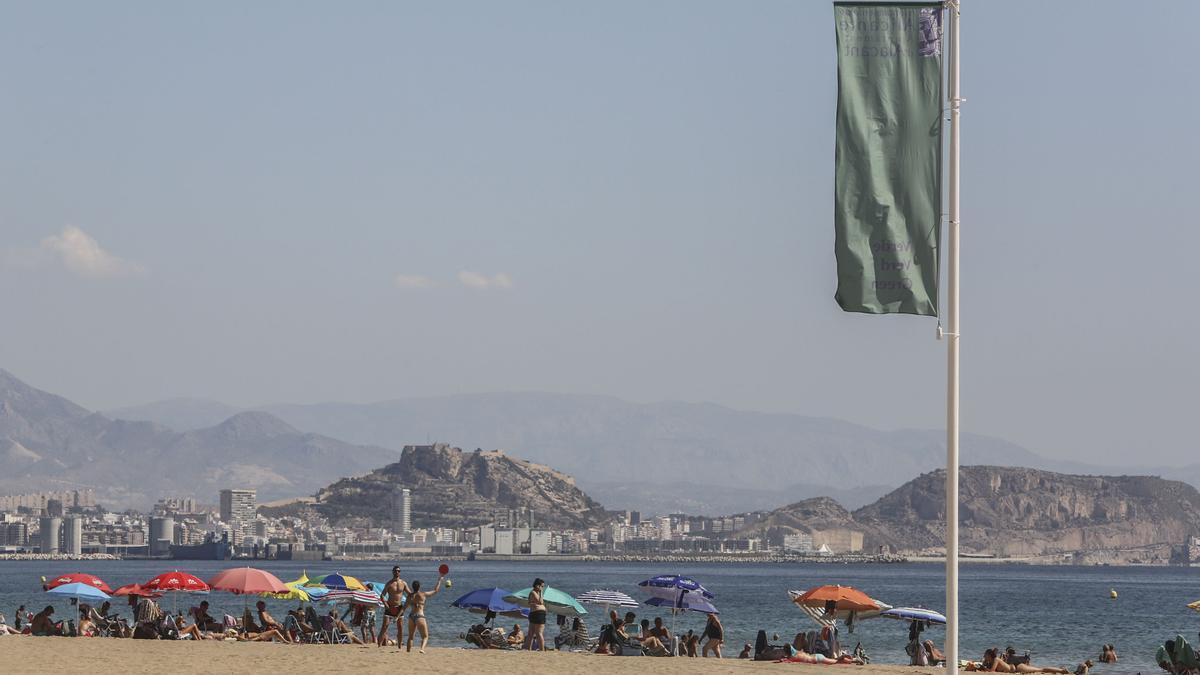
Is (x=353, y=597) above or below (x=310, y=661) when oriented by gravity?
above

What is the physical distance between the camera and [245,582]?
129ft

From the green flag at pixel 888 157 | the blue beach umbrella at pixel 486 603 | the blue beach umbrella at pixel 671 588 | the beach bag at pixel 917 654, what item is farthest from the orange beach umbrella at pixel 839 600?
the green flag at pixel 888 157

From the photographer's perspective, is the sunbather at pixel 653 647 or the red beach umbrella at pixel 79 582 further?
the red beach umbrella at pixel 79 582

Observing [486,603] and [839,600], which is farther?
[486,603]

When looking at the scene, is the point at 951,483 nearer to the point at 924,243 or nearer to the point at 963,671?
the point at 924,243

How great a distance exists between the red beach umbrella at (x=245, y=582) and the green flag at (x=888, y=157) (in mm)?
24208

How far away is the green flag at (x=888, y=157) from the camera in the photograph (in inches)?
717

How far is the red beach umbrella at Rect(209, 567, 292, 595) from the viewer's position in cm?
3903

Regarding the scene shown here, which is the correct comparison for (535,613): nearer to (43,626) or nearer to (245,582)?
(245,582)

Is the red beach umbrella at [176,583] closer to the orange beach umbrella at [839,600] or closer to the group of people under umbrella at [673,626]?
the group of people under umbrella at [673,626]

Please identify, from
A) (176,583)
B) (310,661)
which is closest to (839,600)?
(310,661)

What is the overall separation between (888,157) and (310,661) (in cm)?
1524

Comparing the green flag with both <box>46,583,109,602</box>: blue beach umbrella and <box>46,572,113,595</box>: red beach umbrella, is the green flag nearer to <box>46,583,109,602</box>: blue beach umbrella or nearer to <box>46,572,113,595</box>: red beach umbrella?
<box>46,583,109,602</box>: blue beach umbrella

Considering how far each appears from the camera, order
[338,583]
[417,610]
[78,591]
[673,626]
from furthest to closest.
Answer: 1. [338,583]
2. [78,591]
3. [673,626]
4. [417,610]
